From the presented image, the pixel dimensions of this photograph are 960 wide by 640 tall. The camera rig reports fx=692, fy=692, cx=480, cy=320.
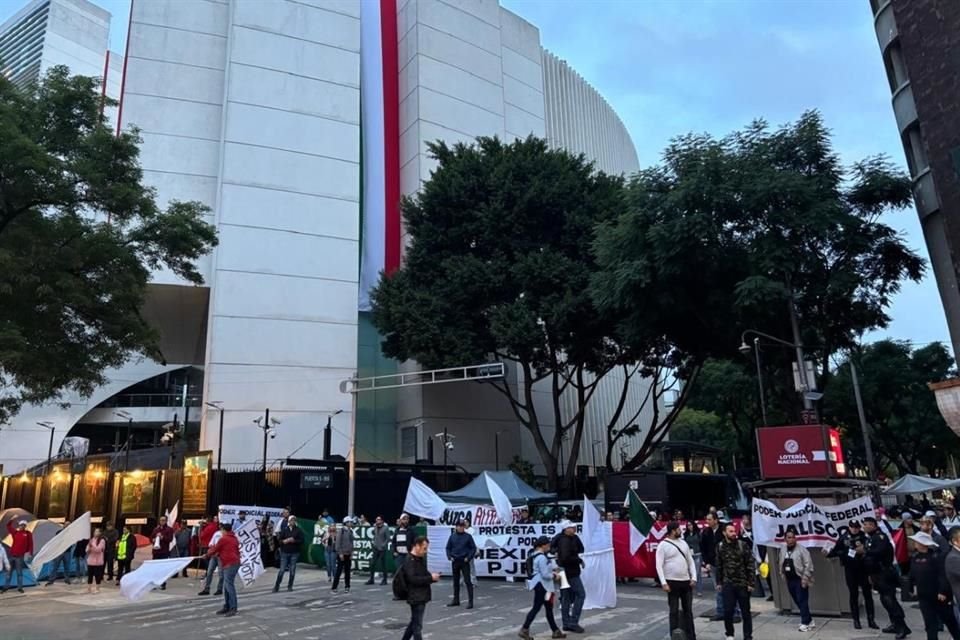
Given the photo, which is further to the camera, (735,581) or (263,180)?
(263,180)

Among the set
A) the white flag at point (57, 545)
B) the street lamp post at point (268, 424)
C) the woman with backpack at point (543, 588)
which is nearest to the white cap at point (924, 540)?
the woman with backpack at point (543, 588)

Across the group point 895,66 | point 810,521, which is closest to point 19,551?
point 810,521

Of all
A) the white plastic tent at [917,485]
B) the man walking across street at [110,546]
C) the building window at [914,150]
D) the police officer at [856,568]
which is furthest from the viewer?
the building window at [914,150]

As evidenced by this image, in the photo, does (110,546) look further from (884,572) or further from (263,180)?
(263,180)

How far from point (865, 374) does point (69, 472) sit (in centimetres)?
4605

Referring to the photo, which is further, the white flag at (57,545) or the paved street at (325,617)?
the white flag at (57,545)

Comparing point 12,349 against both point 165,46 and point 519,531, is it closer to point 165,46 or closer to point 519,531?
point 519,531

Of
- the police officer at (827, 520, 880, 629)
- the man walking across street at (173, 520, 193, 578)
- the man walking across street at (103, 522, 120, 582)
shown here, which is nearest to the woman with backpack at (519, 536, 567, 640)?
the police officer at (827, 520, 880, 629)

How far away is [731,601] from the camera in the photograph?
970 centimetres

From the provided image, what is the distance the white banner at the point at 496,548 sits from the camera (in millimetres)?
16922

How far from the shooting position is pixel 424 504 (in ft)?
61.0

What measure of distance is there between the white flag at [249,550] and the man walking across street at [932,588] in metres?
13.0

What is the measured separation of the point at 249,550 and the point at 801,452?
12024mm

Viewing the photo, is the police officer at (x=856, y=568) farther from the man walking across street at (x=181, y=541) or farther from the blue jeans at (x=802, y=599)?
the man walking across street at (x=181, y=541)
